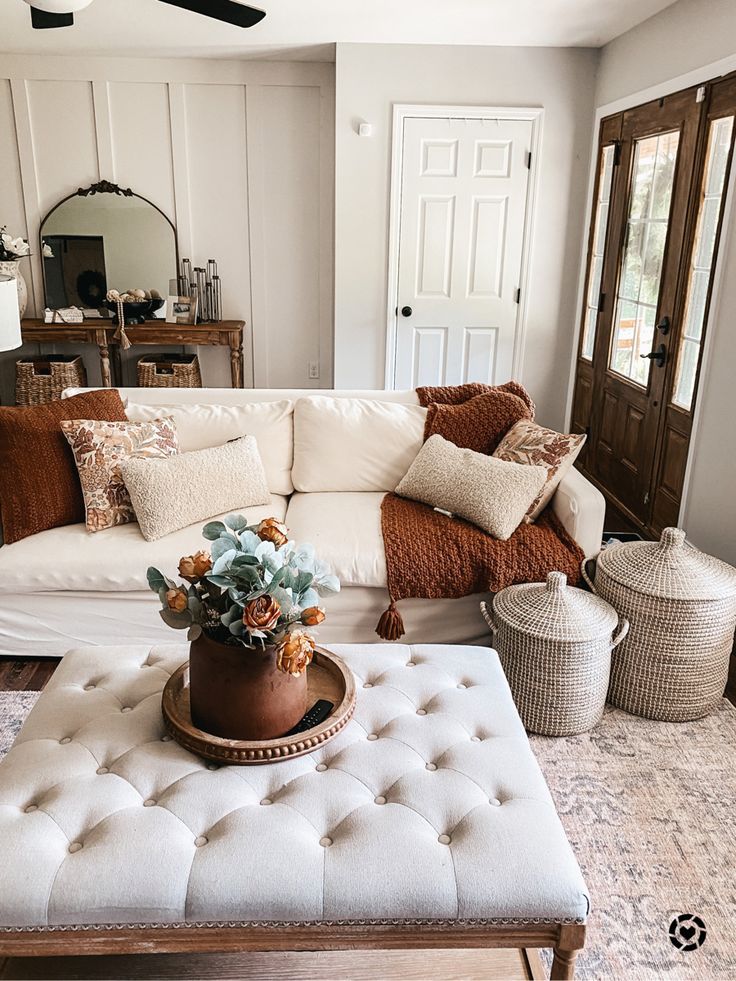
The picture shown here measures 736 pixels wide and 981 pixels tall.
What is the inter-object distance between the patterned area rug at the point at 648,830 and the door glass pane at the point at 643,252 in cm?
212

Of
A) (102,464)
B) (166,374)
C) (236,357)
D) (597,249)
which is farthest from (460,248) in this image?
(102,464)

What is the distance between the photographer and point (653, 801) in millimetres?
2092

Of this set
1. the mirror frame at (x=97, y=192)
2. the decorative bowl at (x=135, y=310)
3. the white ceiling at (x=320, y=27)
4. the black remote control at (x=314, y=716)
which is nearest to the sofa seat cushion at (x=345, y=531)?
the black remote control at (x=314, y=716)

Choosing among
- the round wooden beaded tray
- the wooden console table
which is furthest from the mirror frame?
the round wooden beaded tray

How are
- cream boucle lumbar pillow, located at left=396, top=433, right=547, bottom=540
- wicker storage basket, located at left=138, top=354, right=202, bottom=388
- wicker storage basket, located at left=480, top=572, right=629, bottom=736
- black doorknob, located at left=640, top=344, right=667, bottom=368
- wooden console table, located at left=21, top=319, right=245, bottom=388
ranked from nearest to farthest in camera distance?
wicker storage basket, located at left=480, top=572, right=629, bottom=736 → cream boucle lumbar pillow, located at left=396, top=433, right=547, bottom=540 → black doorknob, located at left=640, top=344, right=667, bottom=368 → wooden console table, located at left=21, top=319, right=245, bottom=388 → wicker storage basket, located at left=138, top=354, right=202, bottom=388

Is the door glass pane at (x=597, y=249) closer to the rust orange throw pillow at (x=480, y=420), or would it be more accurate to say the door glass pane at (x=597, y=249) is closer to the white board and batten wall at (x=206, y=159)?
the white board and batten wall at (x=206, y=159)

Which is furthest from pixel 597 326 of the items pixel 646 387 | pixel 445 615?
pixel 445 615

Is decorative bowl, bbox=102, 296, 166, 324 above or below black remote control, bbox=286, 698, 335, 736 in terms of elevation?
above

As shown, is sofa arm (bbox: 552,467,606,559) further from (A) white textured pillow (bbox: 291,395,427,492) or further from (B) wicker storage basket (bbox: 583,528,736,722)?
(A) white textured pillow (bbox: 291,395,427,492)

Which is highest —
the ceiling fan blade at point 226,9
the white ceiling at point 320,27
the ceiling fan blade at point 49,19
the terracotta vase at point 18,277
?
the white ceiling at point 320,27

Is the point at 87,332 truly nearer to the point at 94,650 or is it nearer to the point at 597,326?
the point at 597,326

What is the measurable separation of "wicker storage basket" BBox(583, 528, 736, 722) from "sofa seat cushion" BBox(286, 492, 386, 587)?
729 millimetres

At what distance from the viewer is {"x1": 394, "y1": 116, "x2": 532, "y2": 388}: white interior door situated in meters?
4.88

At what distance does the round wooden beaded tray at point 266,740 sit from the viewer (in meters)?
1.58
